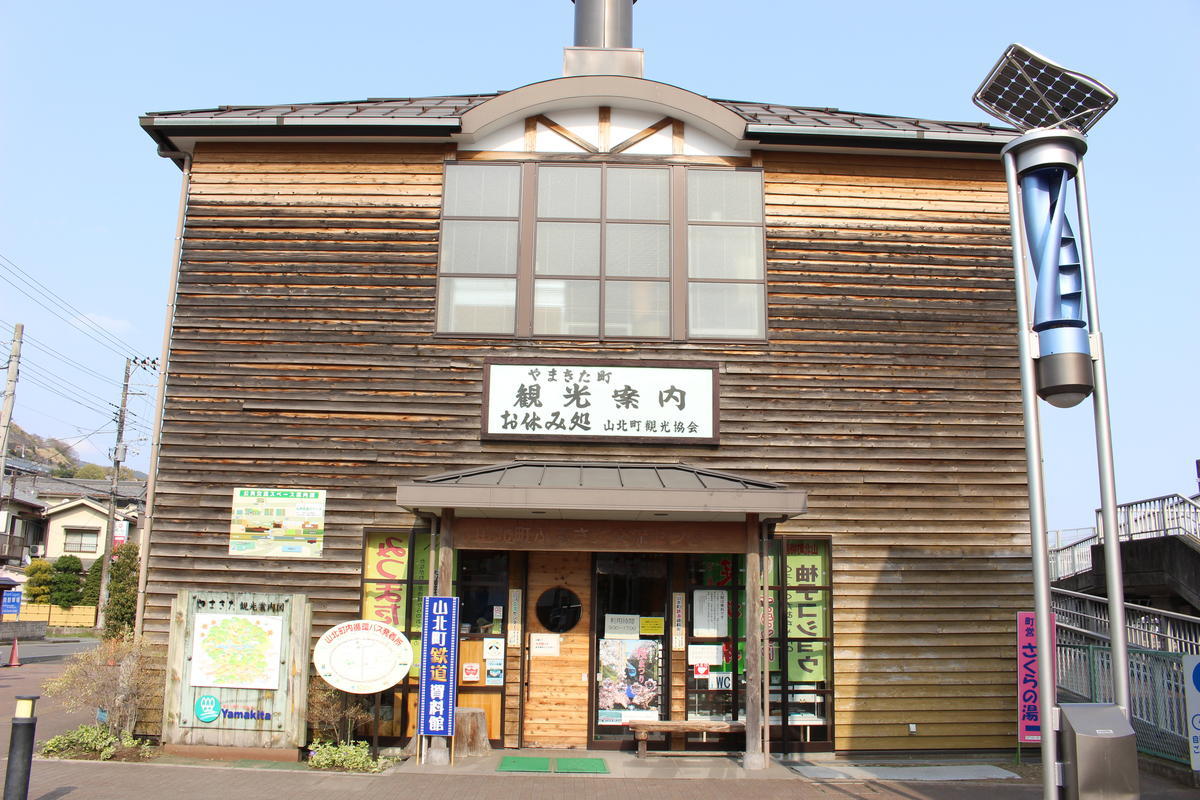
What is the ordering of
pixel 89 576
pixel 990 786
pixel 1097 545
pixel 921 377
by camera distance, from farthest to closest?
pixel 89 576 → pixel 1097 545 → pixel 921 377 → pixel 990 786

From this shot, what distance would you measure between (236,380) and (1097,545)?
17.0m

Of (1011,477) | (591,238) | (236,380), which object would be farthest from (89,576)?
(1011,477)

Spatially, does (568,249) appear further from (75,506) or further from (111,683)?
(75,506)

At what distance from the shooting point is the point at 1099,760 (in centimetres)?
654

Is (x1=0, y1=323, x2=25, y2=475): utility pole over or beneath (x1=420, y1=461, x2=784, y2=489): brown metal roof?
over

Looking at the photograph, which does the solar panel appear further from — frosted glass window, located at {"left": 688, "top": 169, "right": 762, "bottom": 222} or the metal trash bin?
the metal trash bin

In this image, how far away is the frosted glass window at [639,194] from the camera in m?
12.1

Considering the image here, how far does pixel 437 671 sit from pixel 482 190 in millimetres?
6241

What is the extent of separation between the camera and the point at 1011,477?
11586mm

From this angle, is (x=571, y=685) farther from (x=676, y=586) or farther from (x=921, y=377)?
(x=921, y=377)

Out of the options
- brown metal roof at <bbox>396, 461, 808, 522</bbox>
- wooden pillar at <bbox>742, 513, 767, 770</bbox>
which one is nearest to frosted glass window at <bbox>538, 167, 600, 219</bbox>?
brown metal roof at <bbox>396, 461, 808, 522</bbox>

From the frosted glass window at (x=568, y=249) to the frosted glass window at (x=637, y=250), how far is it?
0.57 feet

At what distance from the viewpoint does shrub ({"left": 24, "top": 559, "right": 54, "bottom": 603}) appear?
41.7m

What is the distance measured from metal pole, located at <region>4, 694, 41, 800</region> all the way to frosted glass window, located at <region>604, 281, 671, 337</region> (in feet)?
24.1
